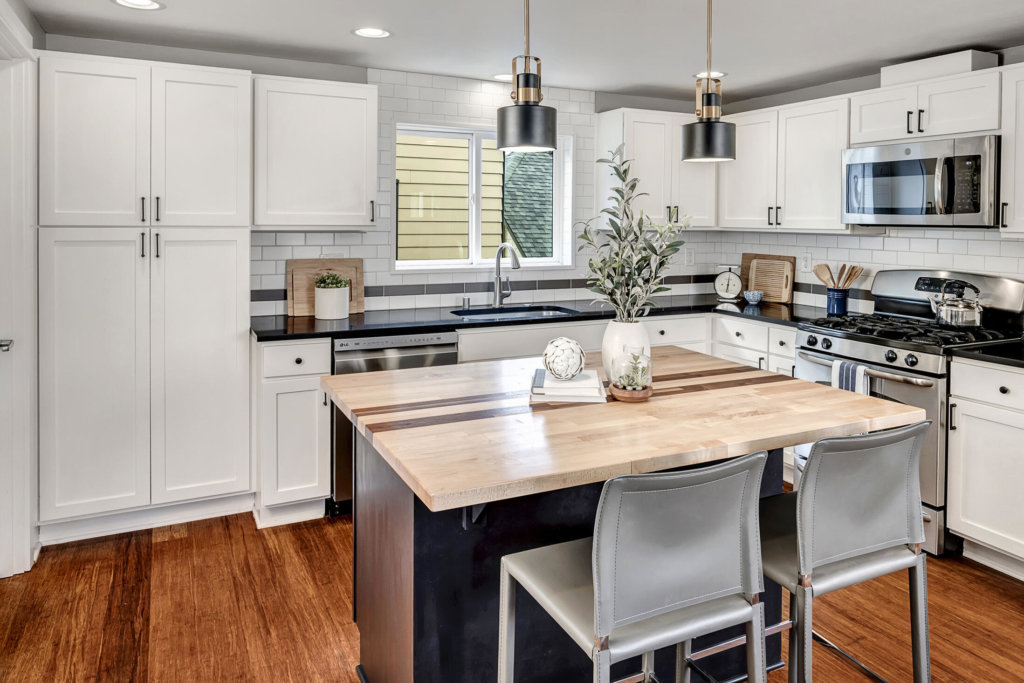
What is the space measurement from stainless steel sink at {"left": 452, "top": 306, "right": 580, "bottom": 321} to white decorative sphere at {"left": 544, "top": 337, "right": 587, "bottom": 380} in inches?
75.9

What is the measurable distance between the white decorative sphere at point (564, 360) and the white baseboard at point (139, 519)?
2.31 m

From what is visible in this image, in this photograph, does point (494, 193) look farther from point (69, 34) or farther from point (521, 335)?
point (69, 34)

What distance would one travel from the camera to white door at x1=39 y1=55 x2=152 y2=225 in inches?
131

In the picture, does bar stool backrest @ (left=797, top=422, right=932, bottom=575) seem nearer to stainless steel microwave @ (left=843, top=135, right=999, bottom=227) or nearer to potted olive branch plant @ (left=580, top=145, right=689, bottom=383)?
potted olive branch plant @ (left=580, top=145, right=689, bottom=383)

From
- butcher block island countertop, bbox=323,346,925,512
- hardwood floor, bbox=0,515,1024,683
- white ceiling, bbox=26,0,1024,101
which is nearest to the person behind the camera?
butcher block island countertop, bbox=323,346,925,512

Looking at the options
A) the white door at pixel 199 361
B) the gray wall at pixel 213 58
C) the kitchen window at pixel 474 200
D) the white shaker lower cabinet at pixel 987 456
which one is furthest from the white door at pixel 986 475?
the gray wall at pixel 213 58

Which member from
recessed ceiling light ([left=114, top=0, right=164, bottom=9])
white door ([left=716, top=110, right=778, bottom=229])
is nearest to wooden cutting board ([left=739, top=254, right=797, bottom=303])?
white door ([left=716, top=110, right=778, bottom=229])

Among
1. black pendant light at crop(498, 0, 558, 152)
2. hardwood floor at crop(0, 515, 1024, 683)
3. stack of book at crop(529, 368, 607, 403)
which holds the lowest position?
hardwood floor at crop(0, 515, 1024, 683)

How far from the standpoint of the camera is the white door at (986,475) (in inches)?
122

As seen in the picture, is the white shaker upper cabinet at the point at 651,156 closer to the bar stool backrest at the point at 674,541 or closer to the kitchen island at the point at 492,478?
the kitchen island at the point at 492,478

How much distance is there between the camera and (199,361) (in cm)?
373

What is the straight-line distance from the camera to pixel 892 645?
2723 millimetres

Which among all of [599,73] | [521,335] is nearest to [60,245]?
[521,335]

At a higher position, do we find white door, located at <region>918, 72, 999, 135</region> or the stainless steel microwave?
white door, located at <region>918, 72, 999, 135</region>
